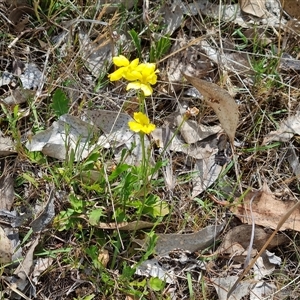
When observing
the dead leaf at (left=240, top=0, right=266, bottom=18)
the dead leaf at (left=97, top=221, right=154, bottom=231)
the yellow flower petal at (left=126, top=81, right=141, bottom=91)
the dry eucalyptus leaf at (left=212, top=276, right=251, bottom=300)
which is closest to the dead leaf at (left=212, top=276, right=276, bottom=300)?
the dry eucalyptus leaf at (left=212, top=276, right=251, bottom=300)

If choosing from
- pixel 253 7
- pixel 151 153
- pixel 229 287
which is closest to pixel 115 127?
pixel 151 153

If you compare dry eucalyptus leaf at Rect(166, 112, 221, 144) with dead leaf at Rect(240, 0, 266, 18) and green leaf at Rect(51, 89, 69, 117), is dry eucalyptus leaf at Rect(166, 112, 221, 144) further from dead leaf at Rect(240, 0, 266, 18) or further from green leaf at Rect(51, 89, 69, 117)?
dead leaf at Rect(240, 0, 266, 18)

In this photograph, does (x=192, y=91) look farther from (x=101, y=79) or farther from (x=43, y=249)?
(x=43, y=249)

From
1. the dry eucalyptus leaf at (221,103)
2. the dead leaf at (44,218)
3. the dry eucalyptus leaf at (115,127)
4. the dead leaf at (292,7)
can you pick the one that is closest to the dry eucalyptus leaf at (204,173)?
the dry eucalyptus leaf at (221,103)

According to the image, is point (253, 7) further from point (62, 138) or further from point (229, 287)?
A: point (229, 287)

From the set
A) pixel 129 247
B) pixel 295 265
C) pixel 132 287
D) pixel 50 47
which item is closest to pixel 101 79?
pixel 50 47

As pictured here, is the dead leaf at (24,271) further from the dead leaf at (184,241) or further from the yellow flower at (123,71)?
the yellow flower at (123,71)
